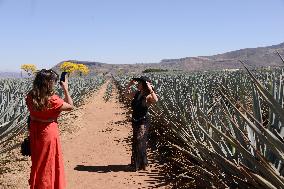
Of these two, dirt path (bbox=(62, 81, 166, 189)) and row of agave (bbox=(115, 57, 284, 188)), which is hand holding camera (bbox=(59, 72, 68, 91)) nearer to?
row of agave (bbox=(115, 57, 284, 188))

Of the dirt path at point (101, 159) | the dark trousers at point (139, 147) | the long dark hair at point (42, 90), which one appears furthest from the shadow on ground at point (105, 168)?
the long dark hair at point (42, 90)

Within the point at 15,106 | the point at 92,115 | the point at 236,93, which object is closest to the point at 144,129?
the point at 15,106

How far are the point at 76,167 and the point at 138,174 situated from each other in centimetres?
106

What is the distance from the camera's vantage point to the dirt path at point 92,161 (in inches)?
210

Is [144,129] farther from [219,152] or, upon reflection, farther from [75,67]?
[75,67]

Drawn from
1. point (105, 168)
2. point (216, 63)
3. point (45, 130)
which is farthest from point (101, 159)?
point (216, 63)

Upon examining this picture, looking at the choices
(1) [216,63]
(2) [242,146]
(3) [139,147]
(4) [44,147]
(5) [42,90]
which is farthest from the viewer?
(1) [216,63]

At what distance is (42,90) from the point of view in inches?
132

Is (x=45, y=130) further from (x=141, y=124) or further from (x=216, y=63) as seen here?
(x=216, y=63)

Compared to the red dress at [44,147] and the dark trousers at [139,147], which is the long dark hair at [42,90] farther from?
the dark trousers at [139,147]

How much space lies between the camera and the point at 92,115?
1328 centimetres

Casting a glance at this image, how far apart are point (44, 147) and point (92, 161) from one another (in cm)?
331

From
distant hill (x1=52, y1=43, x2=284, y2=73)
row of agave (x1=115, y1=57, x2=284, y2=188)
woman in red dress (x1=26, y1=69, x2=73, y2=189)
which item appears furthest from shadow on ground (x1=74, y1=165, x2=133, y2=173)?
distant hill (x1=52, y1=43, x2=284, y2=73)

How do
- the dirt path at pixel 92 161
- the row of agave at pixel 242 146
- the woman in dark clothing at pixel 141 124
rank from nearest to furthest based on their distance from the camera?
the row of agave at pixel 242 146 < the dirt path at pixel 92 161 < the woman in dark clothing at pixel 141 124
